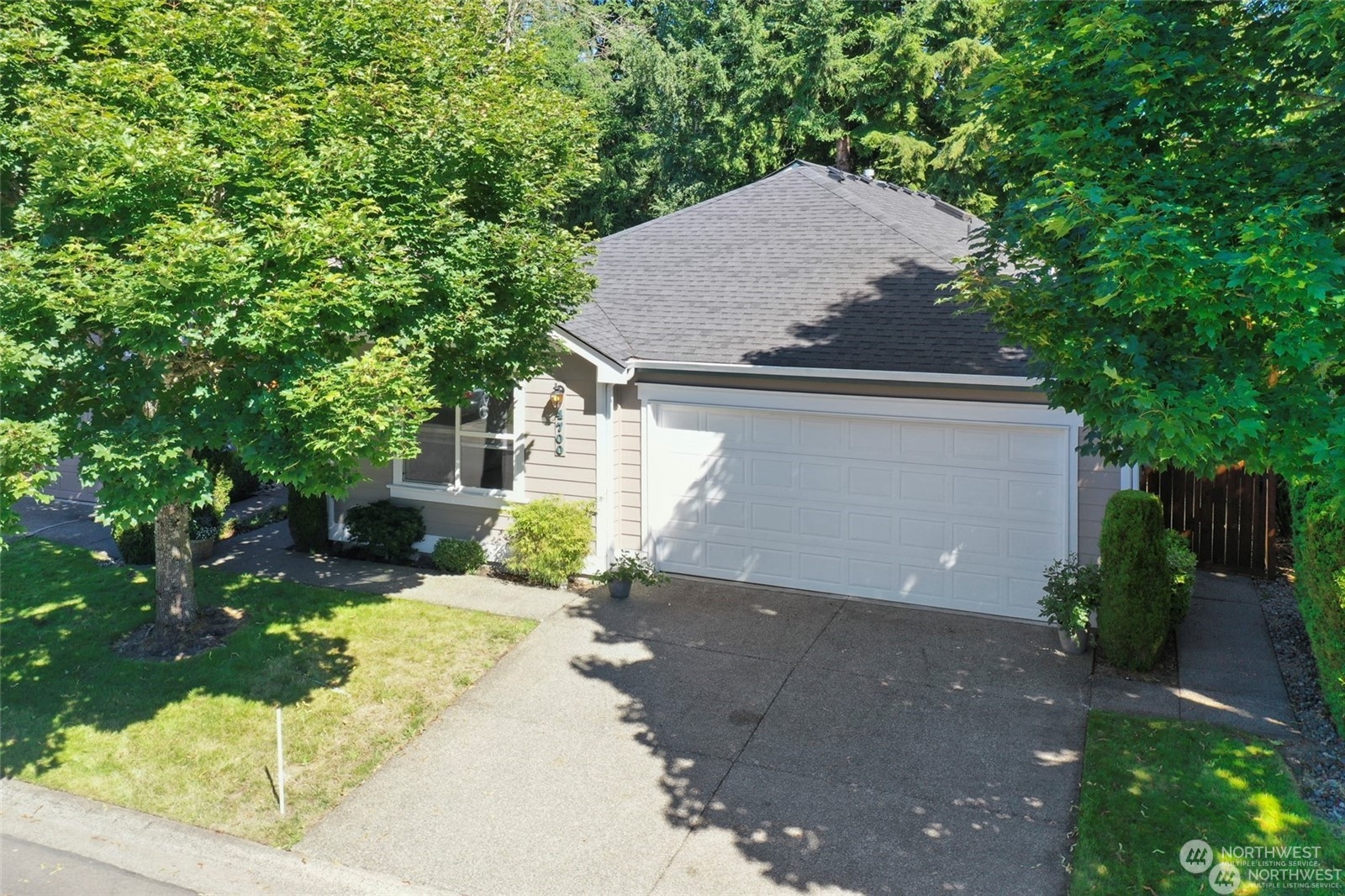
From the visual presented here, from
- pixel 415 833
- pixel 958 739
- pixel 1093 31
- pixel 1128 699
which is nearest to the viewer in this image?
pixel 1093 31

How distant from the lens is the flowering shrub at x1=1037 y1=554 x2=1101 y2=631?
9414mm

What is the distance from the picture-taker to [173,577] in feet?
32.1

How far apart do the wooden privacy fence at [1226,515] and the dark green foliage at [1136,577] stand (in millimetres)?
3591

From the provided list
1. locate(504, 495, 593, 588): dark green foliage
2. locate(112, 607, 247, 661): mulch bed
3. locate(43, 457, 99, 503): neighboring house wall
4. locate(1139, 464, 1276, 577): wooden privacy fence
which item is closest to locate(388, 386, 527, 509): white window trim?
locate(504, 495, 593, 588): dark green foliage

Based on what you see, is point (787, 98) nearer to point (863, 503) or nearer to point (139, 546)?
point (863, 503)

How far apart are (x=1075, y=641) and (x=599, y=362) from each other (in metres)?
5.99

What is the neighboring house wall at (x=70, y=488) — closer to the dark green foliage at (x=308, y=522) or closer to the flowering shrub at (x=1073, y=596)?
the dark green foliage at (x=308, y=522)

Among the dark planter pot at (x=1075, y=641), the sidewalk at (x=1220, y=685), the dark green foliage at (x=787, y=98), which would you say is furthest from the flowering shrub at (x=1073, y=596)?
the dark green foliage at (x=787, y=98)

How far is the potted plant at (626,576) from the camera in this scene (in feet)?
37.3

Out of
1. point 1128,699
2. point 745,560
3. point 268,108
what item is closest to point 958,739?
point 1128,699

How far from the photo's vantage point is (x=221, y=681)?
9.16m

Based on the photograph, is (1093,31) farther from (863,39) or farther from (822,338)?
(863,39)

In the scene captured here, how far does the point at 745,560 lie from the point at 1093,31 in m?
7.27

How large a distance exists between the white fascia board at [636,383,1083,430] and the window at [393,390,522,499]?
1.91 meters
